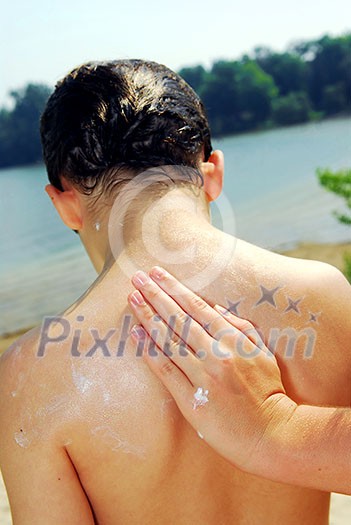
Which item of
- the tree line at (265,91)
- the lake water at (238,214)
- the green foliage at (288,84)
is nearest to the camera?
the lake water at (238,214)

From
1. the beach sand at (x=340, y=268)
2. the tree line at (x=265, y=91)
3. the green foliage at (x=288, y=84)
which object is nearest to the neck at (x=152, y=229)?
the beach sand at (x=340, y=268)

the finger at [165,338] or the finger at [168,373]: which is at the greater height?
the finger at [165,338]

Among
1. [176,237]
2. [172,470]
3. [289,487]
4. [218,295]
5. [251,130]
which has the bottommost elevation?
[251,130]

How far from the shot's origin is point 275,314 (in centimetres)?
137

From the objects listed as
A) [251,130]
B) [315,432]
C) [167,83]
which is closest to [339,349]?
[315,432]

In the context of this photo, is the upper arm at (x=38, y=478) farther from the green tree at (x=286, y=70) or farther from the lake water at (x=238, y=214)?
the green tree at (x=286, y=70)

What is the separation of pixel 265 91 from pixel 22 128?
813 centimetres

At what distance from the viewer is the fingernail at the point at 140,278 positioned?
1.30m

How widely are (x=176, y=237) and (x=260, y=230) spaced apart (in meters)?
11.2

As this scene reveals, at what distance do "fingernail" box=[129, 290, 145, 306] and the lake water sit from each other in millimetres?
6566

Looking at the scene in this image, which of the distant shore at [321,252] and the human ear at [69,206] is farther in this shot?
the distant shore at [321,252]

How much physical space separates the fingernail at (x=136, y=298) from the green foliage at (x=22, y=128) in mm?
12251

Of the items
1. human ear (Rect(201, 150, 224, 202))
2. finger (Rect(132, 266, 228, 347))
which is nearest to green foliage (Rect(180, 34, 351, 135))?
human ear (Rect(201, 150, 224, 202))

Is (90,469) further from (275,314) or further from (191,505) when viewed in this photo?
(275,314)
